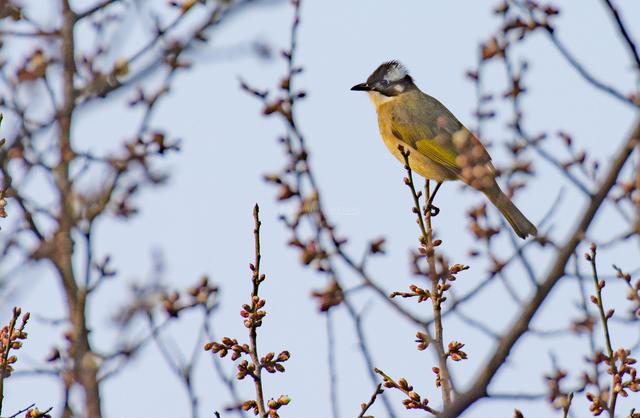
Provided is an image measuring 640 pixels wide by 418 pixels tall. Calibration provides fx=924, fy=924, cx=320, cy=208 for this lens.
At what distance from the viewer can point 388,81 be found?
34.0 feet

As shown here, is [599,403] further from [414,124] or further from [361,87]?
[361,87]

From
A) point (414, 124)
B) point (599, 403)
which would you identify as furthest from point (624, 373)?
point (414, 124)

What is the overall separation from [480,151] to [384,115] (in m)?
6.35

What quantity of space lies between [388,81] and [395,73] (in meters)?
0.16

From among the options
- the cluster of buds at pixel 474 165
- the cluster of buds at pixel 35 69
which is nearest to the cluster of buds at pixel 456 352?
the cluster of buds at pixel 474 165

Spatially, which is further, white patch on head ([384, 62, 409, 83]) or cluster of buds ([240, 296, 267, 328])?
white patch on head ([384, 62, 409, 83])

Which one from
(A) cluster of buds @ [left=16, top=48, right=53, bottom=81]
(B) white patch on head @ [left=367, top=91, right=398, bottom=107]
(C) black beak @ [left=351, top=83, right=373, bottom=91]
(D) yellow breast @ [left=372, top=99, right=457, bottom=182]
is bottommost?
(A) cluster of buds @ [left=16, top=48, right=53, bottom=81]

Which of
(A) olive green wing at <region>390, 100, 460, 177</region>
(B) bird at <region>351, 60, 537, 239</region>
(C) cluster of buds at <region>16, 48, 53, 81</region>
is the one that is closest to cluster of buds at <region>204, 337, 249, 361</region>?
(C) cluster of buds at <region>16, 48, 53, 81</region>

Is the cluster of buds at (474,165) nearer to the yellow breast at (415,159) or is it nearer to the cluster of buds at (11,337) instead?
the cluster of buds at (11,337)

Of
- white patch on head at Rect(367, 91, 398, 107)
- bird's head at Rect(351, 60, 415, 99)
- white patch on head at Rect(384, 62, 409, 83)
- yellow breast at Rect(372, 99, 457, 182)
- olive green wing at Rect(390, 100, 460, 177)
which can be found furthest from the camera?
white patch on head at Rect(384, 62, 409, 83)

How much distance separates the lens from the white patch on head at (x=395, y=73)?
34.1ft

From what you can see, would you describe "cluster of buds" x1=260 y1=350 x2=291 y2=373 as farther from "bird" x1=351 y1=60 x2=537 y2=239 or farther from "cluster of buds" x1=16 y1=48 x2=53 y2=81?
"bird" x1=351 y1=60 x2=537 y2=239

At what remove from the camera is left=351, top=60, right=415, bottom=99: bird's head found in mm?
10276

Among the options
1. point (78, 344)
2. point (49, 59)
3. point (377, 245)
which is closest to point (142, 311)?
point (78, 344)
